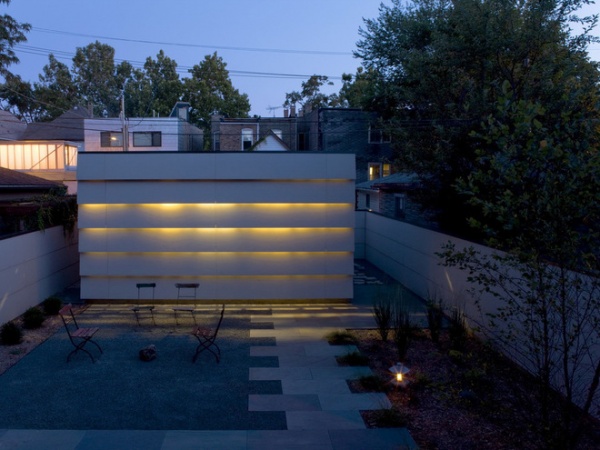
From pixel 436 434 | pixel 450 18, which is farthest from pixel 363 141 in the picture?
pixel 436 434

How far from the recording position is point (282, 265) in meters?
13.9

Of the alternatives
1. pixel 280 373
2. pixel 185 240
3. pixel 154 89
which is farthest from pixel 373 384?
pixel 154 89

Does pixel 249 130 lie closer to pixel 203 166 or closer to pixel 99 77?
pixel 203 166

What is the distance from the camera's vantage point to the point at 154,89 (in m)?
54.8

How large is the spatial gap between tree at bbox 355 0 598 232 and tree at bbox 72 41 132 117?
50052mm

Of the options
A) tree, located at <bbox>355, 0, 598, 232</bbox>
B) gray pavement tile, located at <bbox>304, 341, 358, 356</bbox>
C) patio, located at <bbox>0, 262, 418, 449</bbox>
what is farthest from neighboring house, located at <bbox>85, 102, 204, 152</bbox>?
gray pavement tile, located at <bbox>304, 341, 358, 356</bbox>

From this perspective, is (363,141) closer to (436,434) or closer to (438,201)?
(438,201)

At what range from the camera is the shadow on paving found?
6.89 m

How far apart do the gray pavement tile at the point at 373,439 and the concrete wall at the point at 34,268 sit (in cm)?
805

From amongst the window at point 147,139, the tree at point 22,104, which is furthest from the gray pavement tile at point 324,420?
the tree at point 22,104

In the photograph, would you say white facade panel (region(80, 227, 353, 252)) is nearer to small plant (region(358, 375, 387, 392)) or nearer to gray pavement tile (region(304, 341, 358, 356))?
gray pavement tile (region(304, 341, 358, 356))

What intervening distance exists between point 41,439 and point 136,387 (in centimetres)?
184

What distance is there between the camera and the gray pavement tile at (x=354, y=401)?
7.39 m

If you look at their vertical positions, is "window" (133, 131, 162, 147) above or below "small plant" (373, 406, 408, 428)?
above
